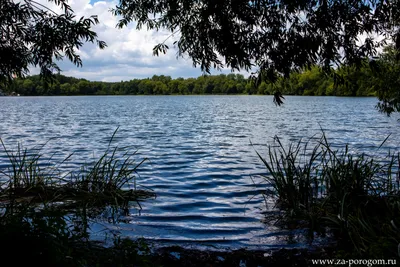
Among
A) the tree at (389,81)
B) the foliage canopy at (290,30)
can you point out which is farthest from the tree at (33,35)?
the tree at (389,81)

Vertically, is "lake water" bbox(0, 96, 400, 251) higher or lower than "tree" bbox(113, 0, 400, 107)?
lower

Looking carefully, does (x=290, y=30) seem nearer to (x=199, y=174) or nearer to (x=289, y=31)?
(x=289, y=31)

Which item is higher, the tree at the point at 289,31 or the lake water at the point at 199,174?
the tree at the point at 289,31

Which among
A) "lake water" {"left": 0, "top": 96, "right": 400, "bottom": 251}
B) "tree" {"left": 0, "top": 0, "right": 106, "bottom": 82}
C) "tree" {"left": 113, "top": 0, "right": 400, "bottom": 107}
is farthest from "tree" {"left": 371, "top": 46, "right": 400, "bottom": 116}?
"tree" {"left": 0, "top": 0, "right": 106, "bottom": 82}

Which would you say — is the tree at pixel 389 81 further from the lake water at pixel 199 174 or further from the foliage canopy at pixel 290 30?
the foliage canopy at pixel 290 30

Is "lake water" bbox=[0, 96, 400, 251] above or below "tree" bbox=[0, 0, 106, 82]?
below

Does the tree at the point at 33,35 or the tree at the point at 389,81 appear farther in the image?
the tree at the point at 389,81

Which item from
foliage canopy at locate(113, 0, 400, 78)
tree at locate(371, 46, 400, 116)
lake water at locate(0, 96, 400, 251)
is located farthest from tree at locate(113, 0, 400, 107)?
tree at locate(371, 46, 400, 116)

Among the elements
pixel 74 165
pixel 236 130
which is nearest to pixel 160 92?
pixel 236 130

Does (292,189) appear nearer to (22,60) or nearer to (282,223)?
(282,223)

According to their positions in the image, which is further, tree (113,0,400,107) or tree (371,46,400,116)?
tree (371,46,400,116)

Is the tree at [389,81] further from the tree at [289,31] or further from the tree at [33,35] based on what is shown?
the tree at [33,35]

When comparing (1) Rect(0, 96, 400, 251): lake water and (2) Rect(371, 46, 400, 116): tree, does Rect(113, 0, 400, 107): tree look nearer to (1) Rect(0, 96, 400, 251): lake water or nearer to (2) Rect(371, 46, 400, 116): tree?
(1) Rect(0, 96, 400, 251): lake water

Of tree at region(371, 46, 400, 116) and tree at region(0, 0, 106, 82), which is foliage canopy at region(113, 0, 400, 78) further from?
tree at region(371, 46, 400, 116)
